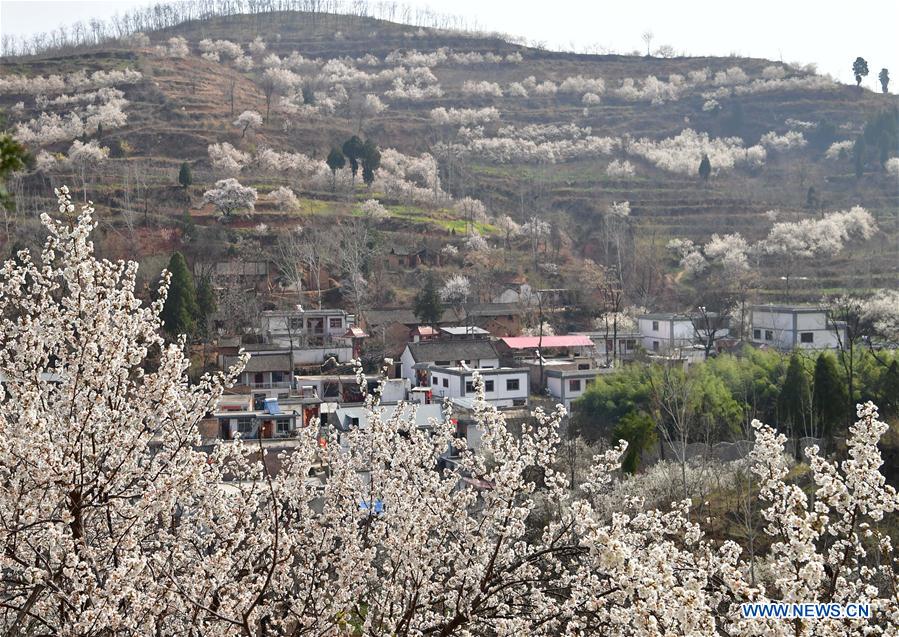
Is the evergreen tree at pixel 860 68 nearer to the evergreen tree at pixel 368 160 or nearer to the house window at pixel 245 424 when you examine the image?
the evergreen tree at pixel 368 160

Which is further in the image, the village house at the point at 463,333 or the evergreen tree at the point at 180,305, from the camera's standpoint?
the village house at the point at 463,333

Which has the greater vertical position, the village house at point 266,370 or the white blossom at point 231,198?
the white blossom at point 231,198

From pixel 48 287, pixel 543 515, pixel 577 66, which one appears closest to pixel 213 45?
pixel 577 66

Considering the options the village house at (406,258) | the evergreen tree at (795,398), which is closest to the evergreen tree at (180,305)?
the village house at (406,258)

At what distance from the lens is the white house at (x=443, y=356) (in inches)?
1179

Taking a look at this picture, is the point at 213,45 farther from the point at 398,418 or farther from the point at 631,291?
the point at 398,418

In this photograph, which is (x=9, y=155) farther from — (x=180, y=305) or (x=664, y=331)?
(x=664, y=331)

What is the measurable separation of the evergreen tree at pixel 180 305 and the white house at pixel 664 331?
16731 mm

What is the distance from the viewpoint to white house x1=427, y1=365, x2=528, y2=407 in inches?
1079

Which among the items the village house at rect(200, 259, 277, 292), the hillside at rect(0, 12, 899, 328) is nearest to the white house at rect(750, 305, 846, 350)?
the hillside at rect(0, 12, 899, 328)

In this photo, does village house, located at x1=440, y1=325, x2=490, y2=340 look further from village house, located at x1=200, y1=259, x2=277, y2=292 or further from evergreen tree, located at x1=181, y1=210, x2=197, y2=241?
evergreen tree, located at x1=181, y1=210, x2=197, y2=241

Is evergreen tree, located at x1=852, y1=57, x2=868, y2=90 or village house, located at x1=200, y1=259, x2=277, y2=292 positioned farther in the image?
evergreen tree, located at x1=852, y1=57, x2=868, y2=90

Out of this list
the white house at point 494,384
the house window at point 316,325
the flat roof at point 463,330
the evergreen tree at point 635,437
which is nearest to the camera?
the evergreen tree at point 635,437

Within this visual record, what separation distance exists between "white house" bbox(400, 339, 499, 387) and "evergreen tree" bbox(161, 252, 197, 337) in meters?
7.03
